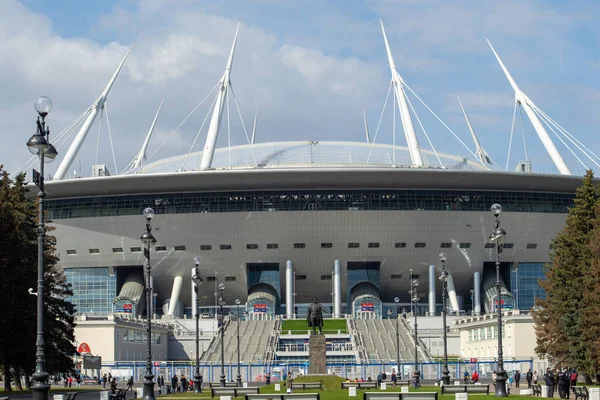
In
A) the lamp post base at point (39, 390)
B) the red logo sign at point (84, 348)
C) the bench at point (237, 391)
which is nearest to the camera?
the lamp post base at point (39, 390)

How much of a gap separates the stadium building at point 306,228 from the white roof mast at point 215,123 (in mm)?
191

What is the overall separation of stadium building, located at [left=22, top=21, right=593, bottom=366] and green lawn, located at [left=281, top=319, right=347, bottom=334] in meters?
4.44

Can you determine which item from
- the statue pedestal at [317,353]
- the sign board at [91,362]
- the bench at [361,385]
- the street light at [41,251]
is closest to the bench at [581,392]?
the bench at [361,385]

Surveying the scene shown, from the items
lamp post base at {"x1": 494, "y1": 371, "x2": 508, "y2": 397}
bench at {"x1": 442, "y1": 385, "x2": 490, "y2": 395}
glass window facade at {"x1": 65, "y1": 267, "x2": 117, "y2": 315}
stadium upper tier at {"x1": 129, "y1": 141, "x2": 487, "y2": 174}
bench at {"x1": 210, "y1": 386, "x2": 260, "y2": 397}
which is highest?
stadium upper tier at {"x1": 129, "y1": 141, "x2": 487, "y2": 174}

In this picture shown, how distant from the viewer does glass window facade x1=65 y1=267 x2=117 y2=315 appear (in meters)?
103

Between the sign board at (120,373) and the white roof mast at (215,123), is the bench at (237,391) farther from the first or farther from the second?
the white roof mast at (215,123)

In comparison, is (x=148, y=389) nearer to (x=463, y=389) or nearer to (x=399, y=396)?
(x=399, y=396)

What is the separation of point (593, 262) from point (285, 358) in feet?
120

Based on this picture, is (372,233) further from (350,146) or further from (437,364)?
(437,364)

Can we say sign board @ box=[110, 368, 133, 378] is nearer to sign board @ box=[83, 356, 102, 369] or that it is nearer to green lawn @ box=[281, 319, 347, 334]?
sign board @ box=[83, 356, 102, 369]

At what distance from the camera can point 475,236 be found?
322ft

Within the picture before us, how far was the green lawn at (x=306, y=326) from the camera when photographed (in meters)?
89.4

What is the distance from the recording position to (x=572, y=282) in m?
54.4

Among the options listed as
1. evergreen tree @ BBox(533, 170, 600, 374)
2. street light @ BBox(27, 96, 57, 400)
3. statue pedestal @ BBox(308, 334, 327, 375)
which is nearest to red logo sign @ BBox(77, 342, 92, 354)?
statue pedestal @ BBox(308, 334, 327, 375)
